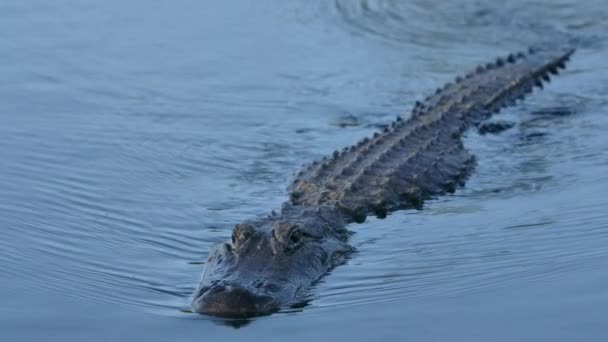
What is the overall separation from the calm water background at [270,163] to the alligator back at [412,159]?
19 centimetres

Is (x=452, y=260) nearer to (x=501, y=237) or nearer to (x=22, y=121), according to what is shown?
(x=501, y=237)

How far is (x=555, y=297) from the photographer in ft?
23.0

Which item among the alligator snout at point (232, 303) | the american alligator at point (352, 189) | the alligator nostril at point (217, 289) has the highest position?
the american alligator at point (352, 189)

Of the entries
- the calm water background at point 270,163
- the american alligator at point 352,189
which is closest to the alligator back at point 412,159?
the american alligator at point 352,189

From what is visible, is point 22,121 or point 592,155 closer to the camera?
point 592,155

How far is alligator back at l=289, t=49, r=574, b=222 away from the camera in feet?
29.9

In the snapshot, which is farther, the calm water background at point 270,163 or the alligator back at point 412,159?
the alligator back at point 412,159

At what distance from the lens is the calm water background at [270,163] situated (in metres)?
6.96

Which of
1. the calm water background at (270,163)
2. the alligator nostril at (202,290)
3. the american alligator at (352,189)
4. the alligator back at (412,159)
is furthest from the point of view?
the alligator back at (412,159)

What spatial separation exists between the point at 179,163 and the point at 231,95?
234 cm

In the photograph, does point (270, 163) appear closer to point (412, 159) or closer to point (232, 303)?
point (412, 159)

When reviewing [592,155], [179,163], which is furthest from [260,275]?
[592,155]

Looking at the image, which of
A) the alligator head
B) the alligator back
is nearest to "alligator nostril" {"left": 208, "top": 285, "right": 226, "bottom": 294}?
the alligator head

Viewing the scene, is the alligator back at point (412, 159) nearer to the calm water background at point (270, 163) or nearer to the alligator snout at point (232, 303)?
the calm water background at point (270, 163)
